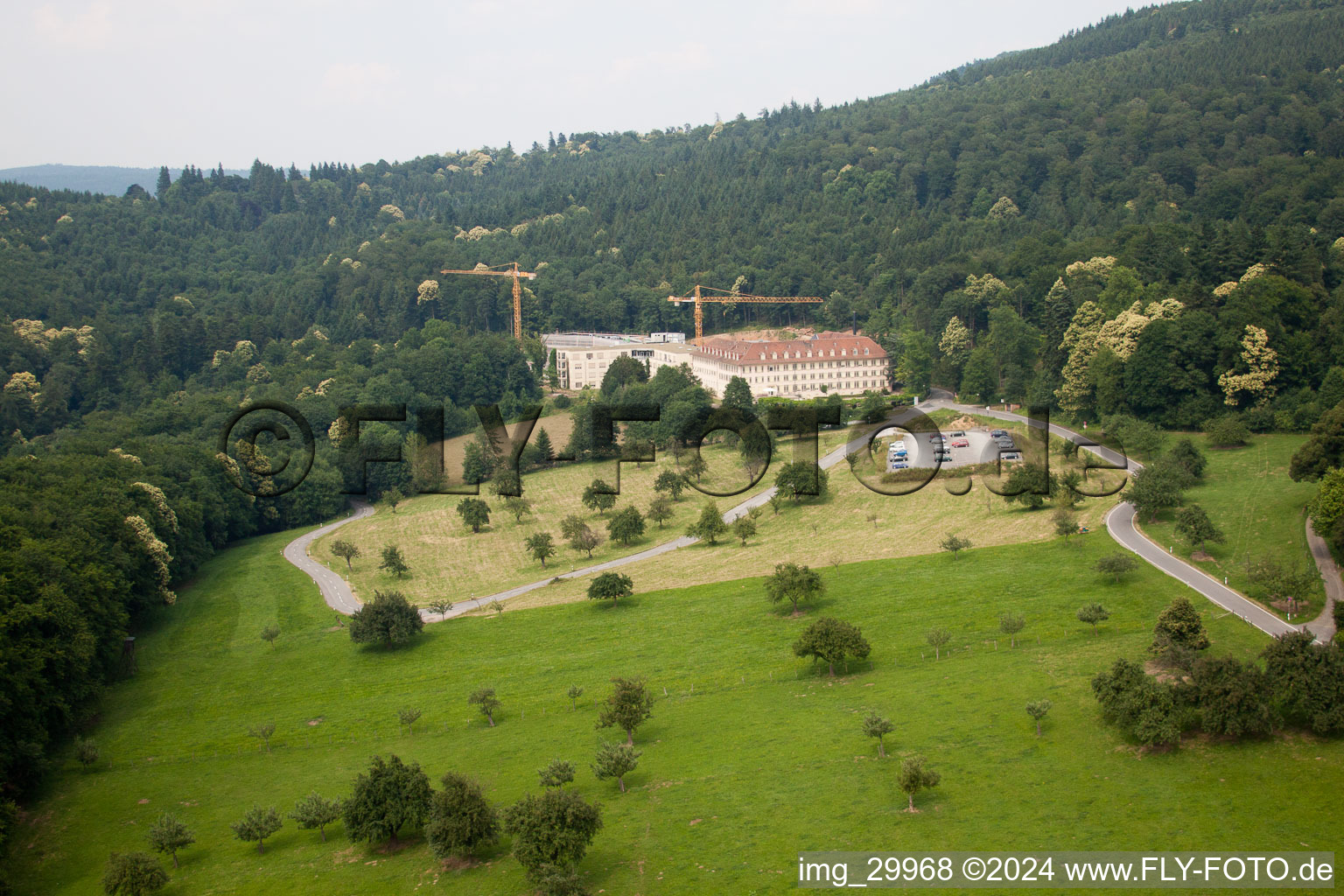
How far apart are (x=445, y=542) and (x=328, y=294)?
101296 millimetres

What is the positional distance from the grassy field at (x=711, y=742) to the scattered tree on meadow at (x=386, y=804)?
806 mm

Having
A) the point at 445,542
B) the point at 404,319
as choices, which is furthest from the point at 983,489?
the point at 404,319

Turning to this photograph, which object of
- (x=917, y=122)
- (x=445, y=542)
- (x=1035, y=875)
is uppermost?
(x=917, y=122)

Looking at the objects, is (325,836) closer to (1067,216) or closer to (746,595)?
(746,595)

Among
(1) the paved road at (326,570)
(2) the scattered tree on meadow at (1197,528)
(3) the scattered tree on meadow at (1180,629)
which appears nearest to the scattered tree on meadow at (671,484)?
(1) the paved road at (326,570)

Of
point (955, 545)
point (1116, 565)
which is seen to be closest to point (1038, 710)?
point (1116, 565)

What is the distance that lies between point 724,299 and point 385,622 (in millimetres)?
92448

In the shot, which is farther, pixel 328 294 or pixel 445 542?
pixel 328 294

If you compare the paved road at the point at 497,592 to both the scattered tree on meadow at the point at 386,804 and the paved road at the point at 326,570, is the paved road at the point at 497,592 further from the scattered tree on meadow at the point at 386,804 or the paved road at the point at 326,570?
the scattered tree on meadow at the point at 386,804

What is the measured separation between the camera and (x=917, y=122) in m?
175

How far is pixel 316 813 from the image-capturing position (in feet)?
99.9

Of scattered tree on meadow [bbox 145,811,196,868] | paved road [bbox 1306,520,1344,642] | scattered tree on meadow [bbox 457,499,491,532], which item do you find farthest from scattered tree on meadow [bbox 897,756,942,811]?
scattered tree on meadow [bbox 457,499,491,532]

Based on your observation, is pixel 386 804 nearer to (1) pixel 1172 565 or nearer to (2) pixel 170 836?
(2) pixel 170 836

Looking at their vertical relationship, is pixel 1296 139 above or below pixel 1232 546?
above
